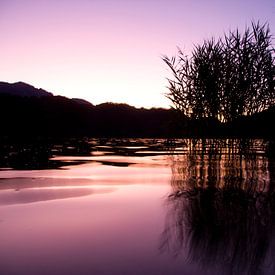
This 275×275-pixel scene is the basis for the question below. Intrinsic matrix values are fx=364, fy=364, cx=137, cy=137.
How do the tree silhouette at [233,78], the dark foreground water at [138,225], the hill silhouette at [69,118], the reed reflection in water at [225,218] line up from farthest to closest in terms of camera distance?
the hill silhouette at [69,118] < the tree silhouette at [233,78] < the reed reflection in water at [225,218] < the dark foreground water at [138,225]

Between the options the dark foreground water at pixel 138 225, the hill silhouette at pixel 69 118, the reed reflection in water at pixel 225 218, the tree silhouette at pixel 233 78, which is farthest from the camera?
the hill silhouette at pixel 69 118

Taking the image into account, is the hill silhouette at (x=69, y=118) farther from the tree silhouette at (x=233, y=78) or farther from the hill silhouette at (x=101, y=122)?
the tree silhouette at (x=233, y=78)

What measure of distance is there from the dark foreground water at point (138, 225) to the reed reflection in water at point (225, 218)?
0.06 ft

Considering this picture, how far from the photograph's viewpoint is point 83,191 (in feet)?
38.9

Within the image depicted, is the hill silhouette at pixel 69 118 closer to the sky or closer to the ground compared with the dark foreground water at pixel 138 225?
closer to the sky

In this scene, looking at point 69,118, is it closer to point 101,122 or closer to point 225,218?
point 101,122

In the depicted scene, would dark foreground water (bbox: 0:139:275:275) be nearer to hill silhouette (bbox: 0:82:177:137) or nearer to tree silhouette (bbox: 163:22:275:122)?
tree silhouette (bbox: 163:22:275:122)

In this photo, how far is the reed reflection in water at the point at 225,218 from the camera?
219 inches

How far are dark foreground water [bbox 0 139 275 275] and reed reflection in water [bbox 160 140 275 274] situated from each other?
0.02m

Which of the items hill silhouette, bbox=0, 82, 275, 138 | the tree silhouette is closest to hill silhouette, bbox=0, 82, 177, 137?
hill silhouette, bbox=0, 82, 275, 138

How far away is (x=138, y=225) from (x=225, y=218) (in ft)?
6.45

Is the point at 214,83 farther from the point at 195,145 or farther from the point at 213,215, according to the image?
the point at 213,215

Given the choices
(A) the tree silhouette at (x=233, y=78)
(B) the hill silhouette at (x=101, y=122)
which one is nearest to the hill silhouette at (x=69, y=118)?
(B) the hill silhouette at (x=101, y=122)

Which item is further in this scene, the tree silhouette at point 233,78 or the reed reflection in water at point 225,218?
the tree silhouette at point 233,78
